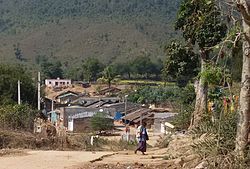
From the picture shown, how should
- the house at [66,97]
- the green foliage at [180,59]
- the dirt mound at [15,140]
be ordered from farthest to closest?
1. the house at [66,97]
2. the dirt mound at [15,140]
3. the green foliage at [180,59]

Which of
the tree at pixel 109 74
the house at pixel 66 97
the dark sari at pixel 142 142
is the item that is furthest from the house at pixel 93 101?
the dark sari at pixel 142 142

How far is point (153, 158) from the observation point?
14016 millimetres

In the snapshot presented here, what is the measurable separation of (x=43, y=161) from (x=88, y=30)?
395ft

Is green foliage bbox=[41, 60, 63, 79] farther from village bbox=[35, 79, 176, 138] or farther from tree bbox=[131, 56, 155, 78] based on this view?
tree bbox=[131, 56, 155, 78]

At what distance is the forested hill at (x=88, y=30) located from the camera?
418 feet

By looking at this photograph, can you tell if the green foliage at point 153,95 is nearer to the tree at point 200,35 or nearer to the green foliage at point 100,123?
the green foliage at point 100,123

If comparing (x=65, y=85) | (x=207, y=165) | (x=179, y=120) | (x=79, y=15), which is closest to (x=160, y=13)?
(x=79, y=15)

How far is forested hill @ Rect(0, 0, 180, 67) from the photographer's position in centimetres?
12731

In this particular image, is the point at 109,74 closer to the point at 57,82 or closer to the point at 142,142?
the point at 57,82

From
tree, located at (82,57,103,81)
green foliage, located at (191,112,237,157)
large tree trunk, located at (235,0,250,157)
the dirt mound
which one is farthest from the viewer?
tree, located at (82,57,103,81)

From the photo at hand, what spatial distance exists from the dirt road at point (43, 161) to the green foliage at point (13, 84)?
35.2 meters

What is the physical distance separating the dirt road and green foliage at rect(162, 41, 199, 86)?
15.1 ft

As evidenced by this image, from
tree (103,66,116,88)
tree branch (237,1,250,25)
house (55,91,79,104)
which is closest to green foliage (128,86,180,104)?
house (55,91,79,104)

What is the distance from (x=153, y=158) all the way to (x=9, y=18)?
147448mm
